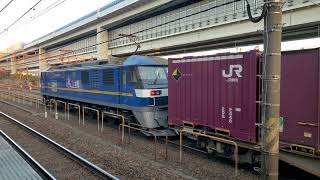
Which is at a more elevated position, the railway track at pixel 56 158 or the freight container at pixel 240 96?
the freight container at pixel 240 96

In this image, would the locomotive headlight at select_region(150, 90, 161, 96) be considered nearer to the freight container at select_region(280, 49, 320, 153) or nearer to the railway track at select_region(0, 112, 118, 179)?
the railway track at select_region(0, 112, 118, 179)

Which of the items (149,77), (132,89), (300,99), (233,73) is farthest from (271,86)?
(132,89)

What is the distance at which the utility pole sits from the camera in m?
5.66

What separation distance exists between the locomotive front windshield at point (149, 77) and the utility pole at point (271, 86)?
1082 centimetres

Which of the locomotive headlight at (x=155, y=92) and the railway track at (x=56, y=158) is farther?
the locomotive headlight at (x=155, y=92)

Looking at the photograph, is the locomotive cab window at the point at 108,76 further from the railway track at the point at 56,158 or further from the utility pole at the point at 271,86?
the utility pole at the point at 271,86

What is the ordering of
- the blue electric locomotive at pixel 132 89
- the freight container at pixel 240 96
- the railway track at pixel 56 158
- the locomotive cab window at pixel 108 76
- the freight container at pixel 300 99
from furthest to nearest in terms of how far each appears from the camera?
the locomotive cab window at pixel 108 76, the blue electric locomotive at pixel 132 89, the railway track at pixel 56 158, the freight container at pixel 240 96, the freight container at pixel 300 99

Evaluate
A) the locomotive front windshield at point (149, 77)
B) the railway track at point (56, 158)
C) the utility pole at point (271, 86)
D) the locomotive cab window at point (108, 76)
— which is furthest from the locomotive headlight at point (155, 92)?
the utility pole at point (271, 86)

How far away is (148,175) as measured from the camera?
10352 mm

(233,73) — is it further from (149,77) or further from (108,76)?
(108,76)

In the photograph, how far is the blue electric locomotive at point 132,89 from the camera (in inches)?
644

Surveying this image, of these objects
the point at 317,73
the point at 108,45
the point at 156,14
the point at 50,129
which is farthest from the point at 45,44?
the point at 317,73

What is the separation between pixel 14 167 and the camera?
10.8m

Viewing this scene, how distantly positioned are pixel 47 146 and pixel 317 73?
32.9ft
